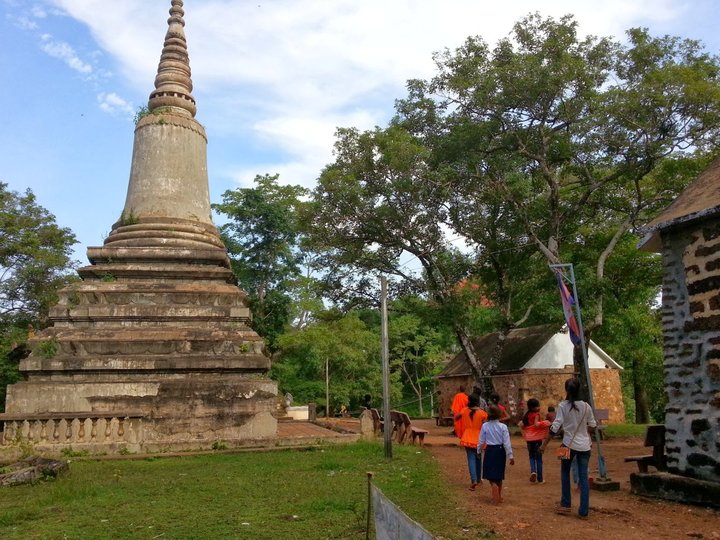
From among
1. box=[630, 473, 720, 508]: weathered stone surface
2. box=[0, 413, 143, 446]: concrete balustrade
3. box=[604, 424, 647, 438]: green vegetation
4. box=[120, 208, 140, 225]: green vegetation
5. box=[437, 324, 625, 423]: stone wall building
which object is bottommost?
box=[604, 424, 647, 438]: green vegetation

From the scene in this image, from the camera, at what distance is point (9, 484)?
9234mm

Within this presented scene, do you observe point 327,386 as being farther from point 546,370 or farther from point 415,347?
point 546,370

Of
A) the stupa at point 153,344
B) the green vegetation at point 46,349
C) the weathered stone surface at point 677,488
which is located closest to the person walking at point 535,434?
the weathered stone surface at point 677,488

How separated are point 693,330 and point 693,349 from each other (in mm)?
242

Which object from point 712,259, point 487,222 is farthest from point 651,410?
point 712,259

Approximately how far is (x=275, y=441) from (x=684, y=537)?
8.83 m

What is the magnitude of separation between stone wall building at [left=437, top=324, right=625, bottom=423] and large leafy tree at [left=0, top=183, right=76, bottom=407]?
17218mm

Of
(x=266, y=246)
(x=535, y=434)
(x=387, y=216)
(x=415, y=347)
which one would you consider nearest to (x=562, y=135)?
(x=387, y=216)

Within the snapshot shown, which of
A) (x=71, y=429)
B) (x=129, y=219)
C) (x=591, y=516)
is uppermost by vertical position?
(x=129, y=219)

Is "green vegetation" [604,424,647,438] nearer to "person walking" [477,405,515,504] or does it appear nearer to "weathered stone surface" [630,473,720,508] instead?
"weathered stone surface" [630,473,720,508]

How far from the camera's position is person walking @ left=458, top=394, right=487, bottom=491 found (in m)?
8.76

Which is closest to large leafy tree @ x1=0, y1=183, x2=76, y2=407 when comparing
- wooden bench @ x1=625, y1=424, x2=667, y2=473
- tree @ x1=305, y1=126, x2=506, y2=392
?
tree @ x1=305, y1=126, x2=506, y2=392

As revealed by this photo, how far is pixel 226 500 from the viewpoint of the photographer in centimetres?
782

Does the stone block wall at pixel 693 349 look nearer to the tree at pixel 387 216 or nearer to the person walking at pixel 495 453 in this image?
the person walking at pixel 495 453
